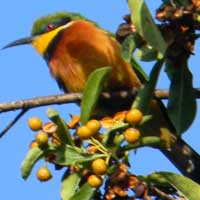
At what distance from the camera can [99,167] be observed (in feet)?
7.50

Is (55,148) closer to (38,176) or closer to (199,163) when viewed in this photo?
(38,176)

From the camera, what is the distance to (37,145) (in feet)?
7.98

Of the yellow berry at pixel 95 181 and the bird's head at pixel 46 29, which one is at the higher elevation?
the yellow berry at pixel 95 181

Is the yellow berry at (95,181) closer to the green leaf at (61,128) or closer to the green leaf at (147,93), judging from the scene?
the green leaf at (61,128)

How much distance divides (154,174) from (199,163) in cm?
102

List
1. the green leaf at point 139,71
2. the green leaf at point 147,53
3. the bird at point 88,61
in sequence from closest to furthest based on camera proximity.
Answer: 1. the green leaf at point 147,53
2. the bird at point 88,61
3. the green leaf at point 139,71

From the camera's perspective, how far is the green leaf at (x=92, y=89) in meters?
2.56

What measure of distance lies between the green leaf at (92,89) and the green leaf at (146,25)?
0.84 feet

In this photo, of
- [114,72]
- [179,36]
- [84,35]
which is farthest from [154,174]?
[84,35]

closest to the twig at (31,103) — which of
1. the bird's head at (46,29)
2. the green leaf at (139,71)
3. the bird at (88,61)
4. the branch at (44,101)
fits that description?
the branch at (44,101)

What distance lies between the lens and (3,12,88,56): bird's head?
4.67m

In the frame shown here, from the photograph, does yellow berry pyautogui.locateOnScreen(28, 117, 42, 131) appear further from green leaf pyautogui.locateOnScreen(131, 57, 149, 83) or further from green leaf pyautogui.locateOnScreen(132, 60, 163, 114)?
green leaf pyautogui.locateOnScreen(131, 57, 149, 83)

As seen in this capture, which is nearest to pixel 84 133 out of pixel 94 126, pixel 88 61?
pixel 94 126

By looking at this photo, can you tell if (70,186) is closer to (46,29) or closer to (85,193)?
(85,193)
